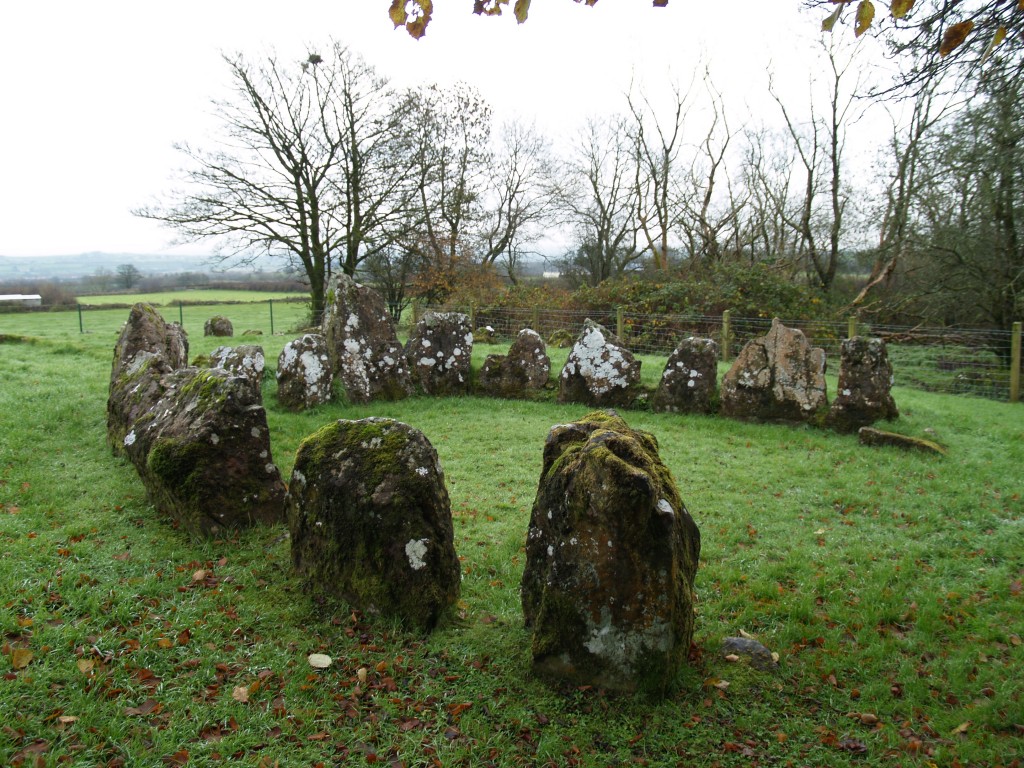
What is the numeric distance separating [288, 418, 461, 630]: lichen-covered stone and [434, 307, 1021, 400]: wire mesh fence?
12.3 meters

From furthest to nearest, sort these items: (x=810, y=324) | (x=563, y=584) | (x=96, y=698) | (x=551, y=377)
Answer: (x=810, y=324) → (x=551, y=377) → (x=563, y=584) → (x=96, y=698)

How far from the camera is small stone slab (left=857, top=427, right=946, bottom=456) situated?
27.7ft

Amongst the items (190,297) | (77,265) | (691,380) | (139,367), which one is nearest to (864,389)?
(691,380)

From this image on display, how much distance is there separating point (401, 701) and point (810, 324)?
17.0m

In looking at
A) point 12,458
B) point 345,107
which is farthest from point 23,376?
point 345,107

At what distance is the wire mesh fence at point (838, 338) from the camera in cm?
1416

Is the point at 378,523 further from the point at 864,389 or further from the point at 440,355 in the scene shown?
the point at 864,389

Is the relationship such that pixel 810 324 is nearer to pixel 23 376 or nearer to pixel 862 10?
pixel 862 10

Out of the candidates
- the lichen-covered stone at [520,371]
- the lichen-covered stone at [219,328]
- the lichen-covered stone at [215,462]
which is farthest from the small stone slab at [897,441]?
the lichen-covered stone at [219,328]

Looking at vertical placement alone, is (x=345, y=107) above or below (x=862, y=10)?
above

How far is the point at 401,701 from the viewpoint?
345 cm

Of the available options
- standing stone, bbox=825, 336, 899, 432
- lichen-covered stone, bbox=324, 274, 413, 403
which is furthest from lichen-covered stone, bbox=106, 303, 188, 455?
standing stone, bbox=825, 336, 899, 432

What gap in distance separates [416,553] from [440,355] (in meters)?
8.44

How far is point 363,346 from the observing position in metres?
11.7
